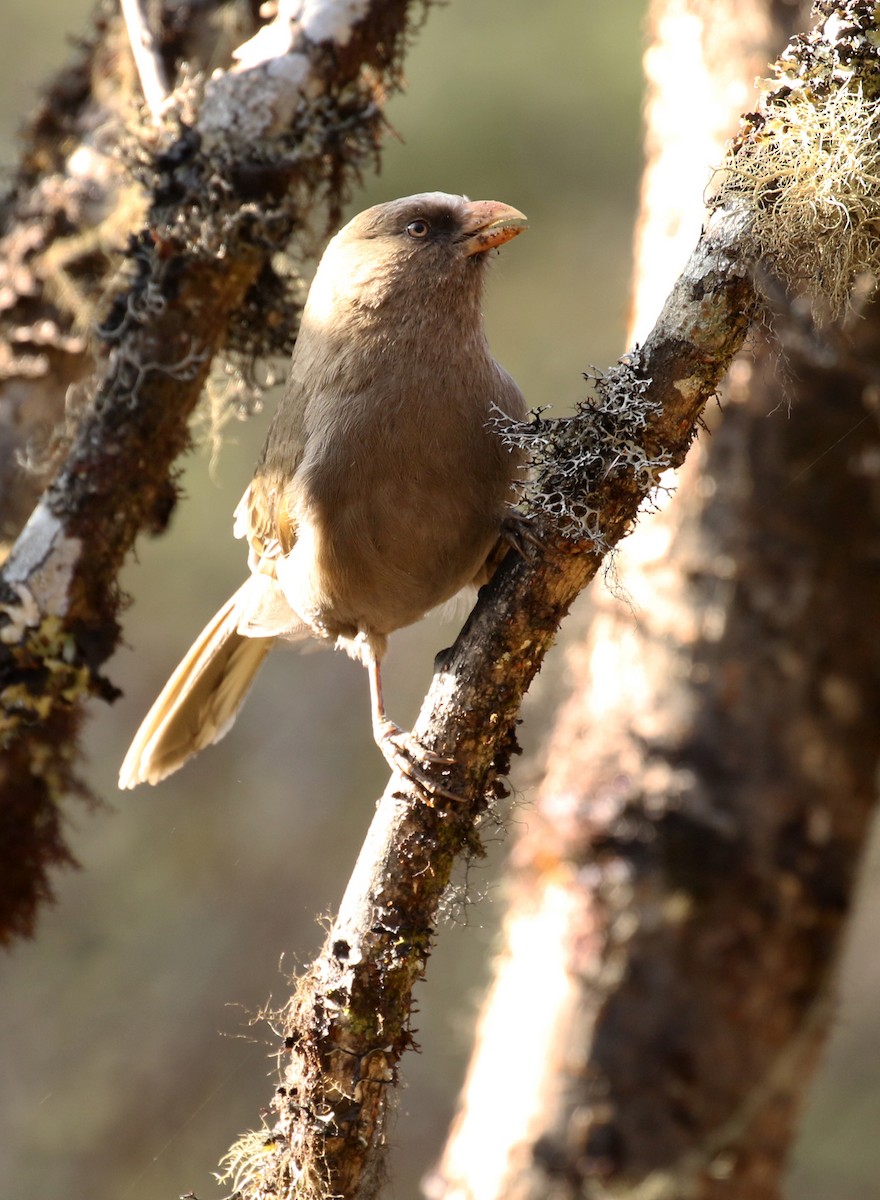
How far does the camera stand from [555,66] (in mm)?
8602

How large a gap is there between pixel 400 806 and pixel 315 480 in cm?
87

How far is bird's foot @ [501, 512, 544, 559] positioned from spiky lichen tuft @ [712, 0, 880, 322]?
→ 624mm

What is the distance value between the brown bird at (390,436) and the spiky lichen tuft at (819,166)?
76 cm

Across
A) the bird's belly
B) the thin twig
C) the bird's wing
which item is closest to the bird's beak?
the bird's belly

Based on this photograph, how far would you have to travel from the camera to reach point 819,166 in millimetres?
2047

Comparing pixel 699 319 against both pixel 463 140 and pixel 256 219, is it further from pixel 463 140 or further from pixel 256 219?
pixel 463 140

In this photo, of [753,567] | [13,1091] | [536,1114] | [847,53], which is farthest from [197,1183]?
[847,53]

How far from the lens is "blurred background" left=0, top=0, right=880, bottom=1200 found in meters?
8.00

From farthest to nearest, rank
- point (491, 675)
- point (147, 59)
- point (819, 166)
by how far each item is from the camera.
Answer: point (147, 59)
point (491, 675)
point (819, 166)

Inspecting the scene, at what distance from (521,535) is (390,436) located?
1.63 ft

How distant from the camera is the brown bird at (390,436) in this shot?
2658 mm

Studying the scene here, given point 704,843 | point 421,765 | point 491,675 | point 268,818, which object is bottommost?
point 421,765

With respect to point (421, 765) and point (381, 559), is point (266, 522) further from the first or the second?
point (421, 765)

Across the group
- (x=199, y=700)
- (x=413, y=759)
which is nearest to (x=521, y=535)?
(x=413, y=759)
